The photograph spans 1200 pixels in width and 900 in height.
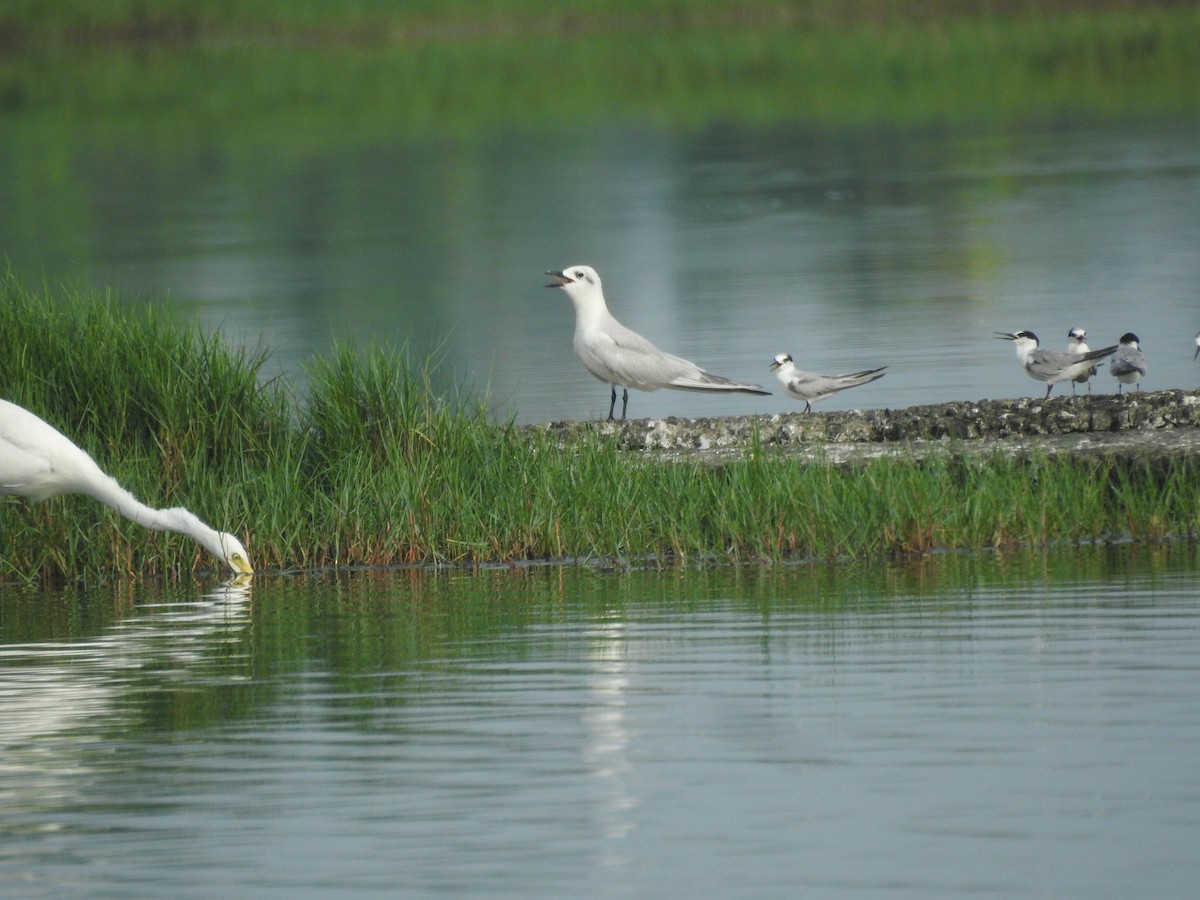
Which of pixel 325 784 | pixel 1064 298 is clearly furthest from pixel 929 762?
pixel 1064 298

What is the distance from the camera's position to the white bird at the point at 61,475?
34.2ft

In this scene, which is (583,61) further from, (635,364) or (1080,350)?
(635,364)

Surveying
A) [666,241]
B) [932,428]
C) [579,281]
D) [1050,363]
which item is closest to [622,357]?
[579,281]

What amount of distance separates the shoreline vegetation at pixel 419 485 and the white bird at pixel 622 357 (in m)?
1.38

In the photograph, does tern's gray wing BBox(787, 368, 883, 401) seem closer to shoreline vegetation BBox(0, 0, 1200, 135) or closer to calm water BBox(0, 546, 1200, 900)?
calm water BBox(0, 546, 1200, 900)

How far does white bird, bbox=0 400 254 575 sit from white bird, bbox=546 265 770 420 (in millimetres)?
4052

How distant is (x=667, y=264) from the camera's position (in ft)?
102

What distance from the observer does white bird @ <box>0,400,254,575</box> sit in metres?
10.4

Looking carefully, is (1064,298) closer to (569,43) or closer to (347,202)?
(347,202)

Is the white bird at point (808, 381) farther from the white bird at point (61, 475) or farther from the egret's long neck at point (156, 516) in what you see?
the egret's long neck at point (156, 516)

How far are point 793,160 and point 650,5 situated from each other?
45.6 m

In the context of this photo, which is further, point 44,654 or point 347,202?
point 347,202

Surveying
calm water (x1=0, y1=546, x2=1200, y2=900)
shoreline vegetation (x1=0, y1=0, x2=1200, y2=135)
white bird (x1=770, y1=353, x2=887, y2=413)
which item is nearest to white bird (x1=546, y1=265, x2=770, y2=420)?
white bird (x1=770, y1=353, x2=887, y2=413)

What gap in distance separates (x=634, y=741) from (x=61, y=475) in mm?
4616
